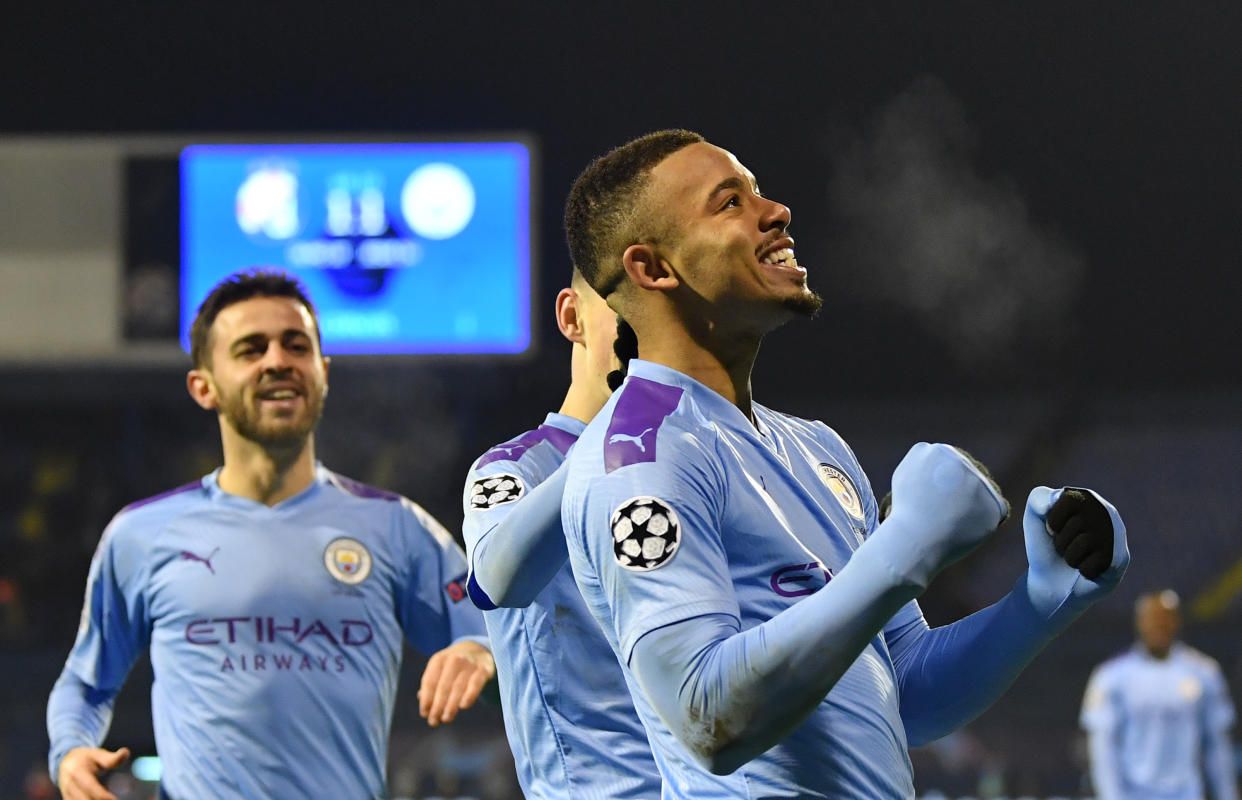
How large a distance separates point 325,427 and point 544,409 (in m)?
2.60

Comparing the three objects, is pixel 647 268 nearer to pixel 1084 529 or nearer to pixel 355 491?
pixel 1084 529

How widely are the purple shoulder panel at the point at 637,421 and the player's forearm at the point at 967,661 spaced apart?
0.51 metres

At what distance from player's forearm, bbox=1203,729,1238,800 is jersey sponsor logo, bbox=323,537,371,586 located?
234 inches

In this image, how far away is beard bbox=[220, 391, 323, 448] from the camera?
3.88 m

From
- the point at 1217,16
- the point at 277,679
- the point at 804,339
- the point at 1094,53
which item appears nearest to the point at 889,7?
the point at 1094,53

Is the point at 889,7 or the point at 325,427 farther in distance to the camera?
the point at 325,427

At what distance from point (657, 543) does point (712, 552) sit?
0.24 ft

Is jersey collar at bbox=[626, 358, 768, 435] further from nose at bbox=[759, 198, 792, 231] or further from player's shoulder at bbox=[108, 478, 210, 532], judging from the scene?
player's shoulder at bbox=[108, 478, 210, 532]

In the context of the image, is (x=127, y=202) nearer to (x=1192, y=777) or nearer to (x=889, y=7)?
(x=889, y=7)

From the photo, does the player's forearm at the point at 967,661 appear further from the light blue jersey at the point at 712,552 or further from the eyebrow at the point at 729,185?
the eyebrow at the point at 729,185

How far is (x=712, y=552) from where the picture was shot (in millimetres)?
1731

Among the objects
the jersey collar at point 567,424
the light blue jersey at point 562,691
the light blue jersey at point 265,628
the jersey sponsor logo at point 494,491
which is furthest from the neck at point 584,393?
the light blue jersey at point 265,628

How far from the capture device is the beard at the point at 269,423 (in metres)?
3.88

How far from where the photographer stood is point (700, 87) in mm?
14219
